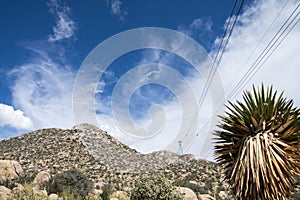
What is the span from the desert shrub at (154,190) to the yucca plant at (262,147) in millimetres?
7870

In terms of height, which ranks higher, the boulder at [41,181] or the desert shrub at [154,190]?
the boulder at [41,181]

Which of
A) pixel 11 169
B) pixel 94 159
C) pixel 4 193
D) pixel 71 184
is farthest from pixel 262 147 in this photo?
pixel 94 159

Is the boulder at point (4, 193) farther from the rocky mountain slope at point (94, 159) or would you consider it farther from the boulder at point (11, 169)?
the rocky mountain slope at point (94, 159)

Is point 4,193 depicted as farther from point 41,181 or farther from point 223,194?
point 223,194

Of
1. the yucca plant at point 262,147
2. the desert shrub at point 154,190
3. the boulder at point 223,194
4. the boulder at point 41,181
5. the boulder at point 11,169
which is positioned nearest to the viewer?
the yucca plant at point 262,147

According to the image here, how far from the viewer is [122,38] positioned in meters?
17.4

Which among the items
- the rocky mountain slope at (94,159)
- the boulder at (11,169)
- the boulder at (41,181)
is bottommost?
the boulder at (41,181)

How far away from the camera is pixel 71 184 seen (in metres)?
24.2

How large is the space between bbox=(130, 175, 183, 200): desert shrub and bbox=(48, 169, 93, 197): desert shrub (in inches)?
281

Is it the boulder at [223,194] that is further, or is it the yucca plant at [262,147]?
the boulder at [223,194]

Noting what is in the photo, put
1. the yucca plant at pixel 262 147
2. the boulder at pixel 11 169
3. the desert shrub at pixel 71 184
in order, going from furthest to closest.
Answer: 1. the boulder at pixel 11 169
2. the desert shrub at pixel 71 184
3. the yucca plant at pixel 262 147

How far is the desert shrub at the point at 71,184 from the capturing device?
22570mm

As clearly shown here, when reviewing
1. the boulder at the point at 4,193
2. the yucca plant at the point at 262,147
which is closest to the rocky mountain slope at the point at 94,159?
the boulder at the point at 4,193

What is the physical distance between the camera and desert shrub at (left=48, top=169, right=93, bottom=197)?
22.6 meters
